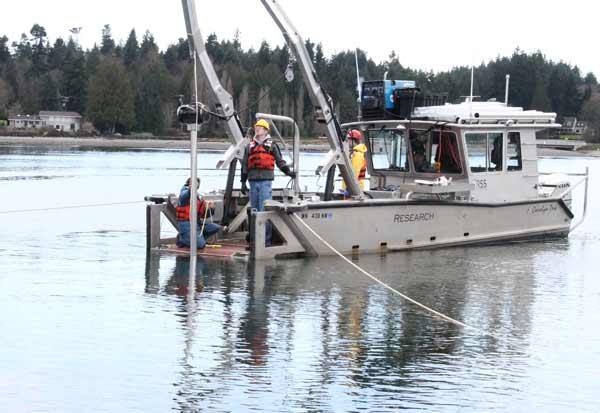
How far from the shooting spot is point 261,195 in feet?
55.6

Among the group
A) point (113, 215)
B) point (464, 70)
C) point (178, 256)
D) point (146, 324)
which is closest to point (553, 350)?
point (146, 324)

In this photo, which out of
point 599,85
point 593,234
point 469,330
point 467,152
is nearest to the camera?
point 469,330

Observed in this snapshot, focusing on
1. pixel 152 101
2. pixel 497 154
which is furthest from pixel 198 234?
pixel 152 101

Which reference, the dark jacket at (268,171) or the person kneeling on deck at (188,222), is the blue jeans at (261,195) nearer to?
the dark jacket at (268,171)

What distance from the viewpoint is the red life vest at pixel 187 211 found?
16.9 m

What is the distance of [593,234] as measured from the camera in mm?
24438

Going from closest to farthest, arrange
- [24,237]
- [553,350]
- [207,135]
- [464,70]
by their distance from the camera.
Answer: [553,350] < [24,237] < [207,135] < [464,70]

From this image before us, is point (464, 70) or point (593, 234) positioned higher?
point (464, 70)

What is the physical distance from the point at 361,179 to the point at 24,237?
21.1 ft

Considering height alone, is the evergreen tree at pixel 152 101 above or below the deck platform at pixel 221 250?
above

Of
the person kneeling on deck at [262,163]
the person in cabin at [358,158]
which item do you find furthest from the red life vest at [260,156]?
the person in cabin at [358,158]

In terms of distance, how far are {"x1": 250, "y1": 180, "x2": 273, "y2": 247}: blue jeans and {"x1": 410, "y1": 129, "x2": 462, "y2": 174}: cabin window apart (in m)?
3.62

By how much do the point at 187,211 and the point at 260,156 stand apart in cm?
140

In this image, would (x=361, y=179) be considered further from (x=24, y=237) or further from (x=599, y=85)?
(x=599, y=85)
